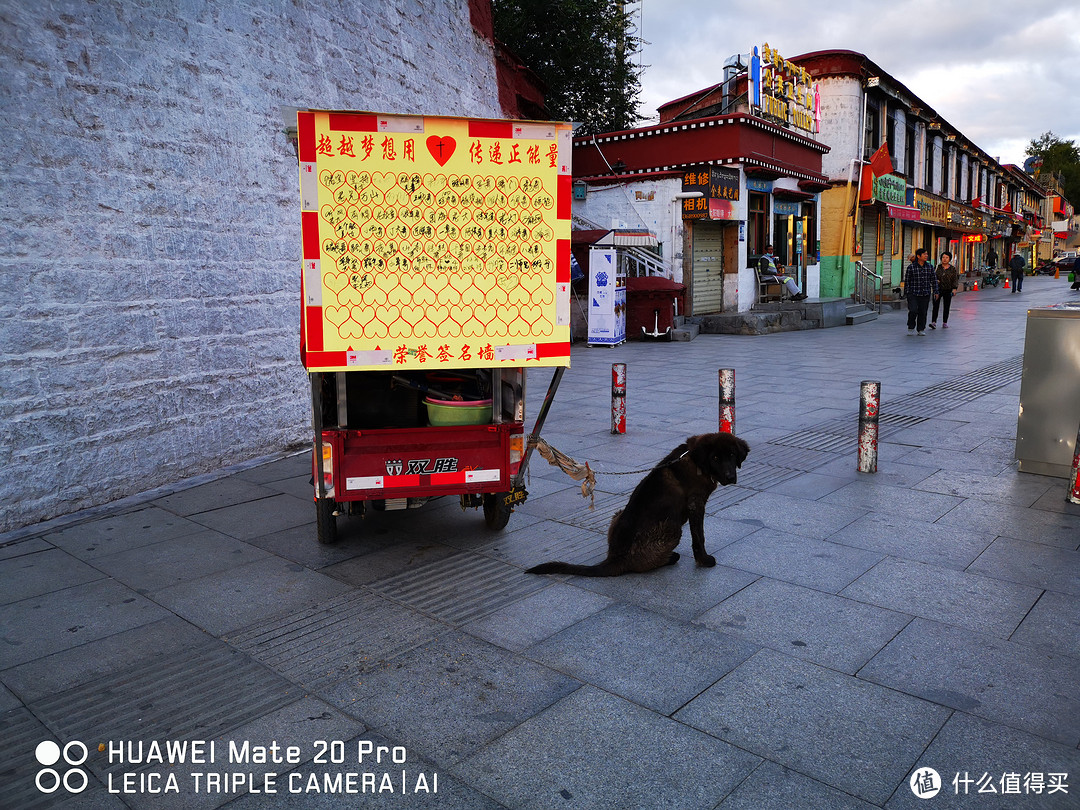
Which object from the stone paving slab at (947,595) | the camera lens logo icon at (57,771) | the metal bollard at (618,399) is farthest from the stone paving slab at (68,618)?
the metal bollard at (618,399)

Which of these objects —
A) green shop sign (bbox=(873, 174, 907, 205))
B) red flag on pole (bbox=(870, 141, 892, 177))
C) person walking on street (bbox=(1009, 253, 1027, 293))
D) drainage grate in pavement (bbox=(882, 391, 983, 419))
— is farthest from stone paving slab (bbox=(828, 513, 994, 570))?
person walking on street (bbox=(1009, 253, 1027, 293))

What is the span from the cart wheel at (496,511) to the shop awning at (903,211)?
28415 millimetres

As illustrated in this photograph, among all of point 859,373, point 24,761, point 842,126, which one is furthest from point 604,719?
point 842,126

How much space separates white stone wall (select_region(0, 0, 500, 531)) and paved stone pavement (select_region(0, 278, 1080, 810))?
657 millimetres

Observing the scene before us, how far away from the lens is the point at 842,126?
92.4 feet

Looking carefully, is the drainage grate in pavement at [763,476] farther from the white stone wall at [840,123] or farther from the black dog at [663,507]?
the white stone wall at [840,123]

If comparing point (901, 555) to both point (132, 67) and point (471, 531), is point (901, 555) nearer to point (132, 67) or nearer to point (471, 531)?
point (471, 531)

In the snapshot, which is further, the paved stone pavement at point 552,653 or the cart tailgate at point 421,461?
the cart tailgate at point 421,461

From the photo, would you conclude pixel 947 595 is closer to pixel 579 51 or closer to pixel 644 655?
pixel 644 655

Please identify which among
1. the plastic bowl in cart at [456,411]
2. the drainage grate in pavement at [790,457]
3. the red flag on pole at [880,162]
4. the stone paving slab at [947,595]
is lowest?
the stone paving slab at [947,595]

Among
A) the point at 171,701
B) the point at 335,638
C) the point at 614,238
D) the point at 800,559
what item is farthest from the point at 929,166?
the point at 171,701

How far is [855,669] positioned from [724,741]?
0.93 meters

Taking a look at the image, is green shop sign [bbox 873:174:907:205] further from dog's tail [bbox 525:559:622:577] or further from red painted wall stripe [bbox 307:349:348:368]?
red painted wall stripe [bbox 307:349:348:368]

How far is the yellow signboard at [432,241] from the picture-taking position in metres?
4.48
